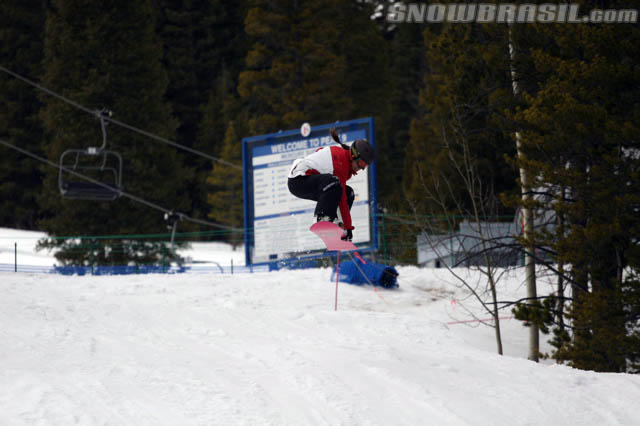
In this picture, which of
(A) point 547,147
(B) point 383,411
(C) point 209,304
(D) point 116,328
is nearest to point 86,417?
(B) point 383,411

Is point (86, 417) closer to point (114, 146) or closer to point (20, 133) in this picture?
point (114, 146)

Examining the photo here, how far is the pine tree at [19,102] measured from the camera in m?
36.1

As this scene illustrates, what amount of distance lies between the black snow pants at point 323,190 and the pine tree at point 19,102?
3175 cm

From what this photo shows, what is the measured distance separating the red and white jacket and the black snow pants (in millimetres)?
88

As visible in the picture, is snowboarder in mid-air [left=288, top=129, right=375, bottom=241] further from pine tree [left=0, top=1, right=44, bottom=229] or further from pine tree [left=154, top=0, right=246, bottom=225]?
pine tree [left=154, top=0, right=246, bottom=225]

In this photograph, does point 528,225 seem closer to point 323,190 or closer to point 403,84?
point 323,190

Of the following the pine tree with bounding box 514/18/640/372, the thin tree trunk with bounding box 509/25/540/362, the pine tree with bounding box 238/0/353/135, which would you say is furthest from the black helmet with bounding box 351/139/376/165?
the pine tree with bounding box 238/0/353/135

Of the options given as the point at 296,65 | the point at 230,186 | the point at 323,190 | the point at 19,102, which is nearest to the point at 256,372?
the point at 323,190

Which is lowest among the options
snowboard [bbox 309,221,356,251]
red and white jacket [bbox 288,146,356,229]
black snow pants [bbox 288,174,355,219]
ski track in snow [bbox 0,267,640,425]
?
ski track in snow [bbox 0,267,640,425]

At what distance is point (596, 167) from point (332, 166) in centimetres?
549

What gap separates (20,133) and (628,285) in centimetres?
3347

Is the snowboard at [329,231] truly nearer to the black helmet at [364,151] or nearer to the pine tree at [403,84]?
the black helmet at [364,151]

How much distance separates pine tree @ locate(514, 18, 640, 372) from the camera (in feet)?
36.2

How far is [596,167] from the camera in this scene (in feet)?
37.0
